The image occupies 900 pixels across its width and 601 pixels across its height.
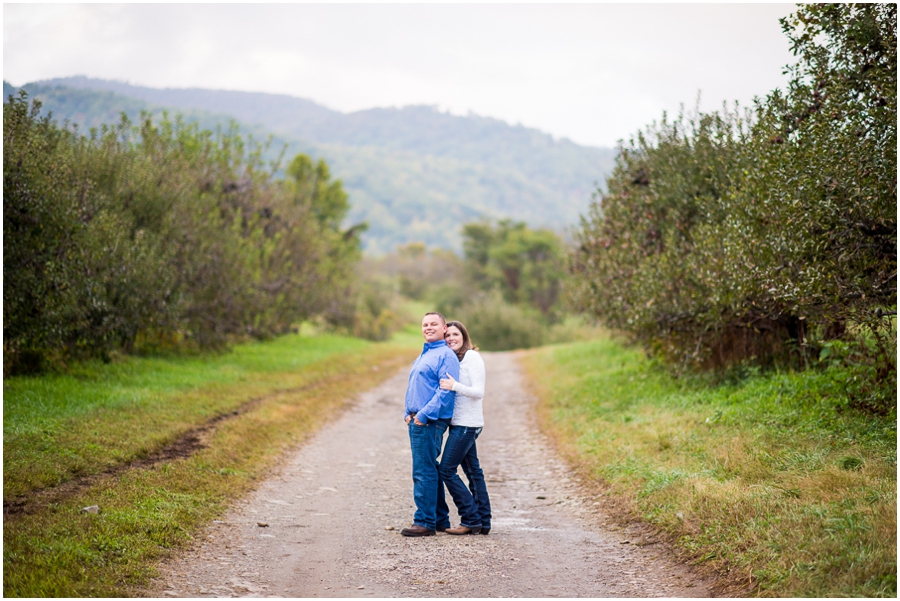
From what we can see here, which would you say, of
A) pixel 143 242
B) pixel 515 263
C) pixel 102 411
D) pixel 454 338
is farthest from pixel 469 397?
pixel 515 263

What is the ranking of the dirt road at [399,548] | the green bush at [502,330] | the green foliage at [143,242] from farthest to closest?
the green bush at [502,330], the green foliage at [143,242], the dirt road at [399,548]

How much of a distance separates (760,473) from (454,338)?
3.48 m

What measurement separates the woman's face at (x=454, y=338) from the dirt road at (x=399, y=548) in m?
1.79

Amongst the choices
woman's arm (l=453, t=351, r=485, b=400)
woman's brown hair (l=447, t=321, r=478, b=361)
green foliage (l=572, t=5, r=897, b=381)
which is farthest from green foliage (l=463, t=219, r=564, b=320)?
woman's arm (l=453, t=351, r=485, b=400)

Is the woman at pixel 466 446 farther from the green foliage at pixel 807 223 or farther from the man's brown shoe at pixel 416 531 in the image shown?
the green foliage at pixel 807 223

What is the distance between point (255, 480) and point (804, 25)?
8313 mm

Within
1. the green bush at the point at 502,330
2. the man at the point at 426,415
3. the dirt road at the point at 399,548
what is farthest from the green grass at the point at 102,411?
the green bush at the point at 502,330

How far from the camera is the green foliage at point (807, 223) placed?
7379 mm

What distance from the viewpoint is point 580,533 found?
7.13 m

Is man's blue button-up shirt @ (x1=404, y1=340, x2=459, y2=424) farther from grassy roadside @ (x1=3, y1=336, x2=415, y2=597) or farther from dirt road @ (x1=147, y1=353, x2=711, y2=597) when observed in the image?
grassy roadside @ (x1=3, y1=336, x2=415, y2=597)

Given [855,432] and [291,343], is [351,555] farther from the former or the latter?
[291,343]

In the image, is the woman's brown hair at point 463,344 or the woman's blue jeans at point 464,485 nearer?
the woman's blue jeans at point 464,485

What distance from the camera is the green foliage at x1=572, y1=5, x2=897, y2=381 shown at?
24.2 ft

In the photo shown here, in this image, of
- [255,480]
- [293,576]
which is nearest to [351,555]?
[293,576]
